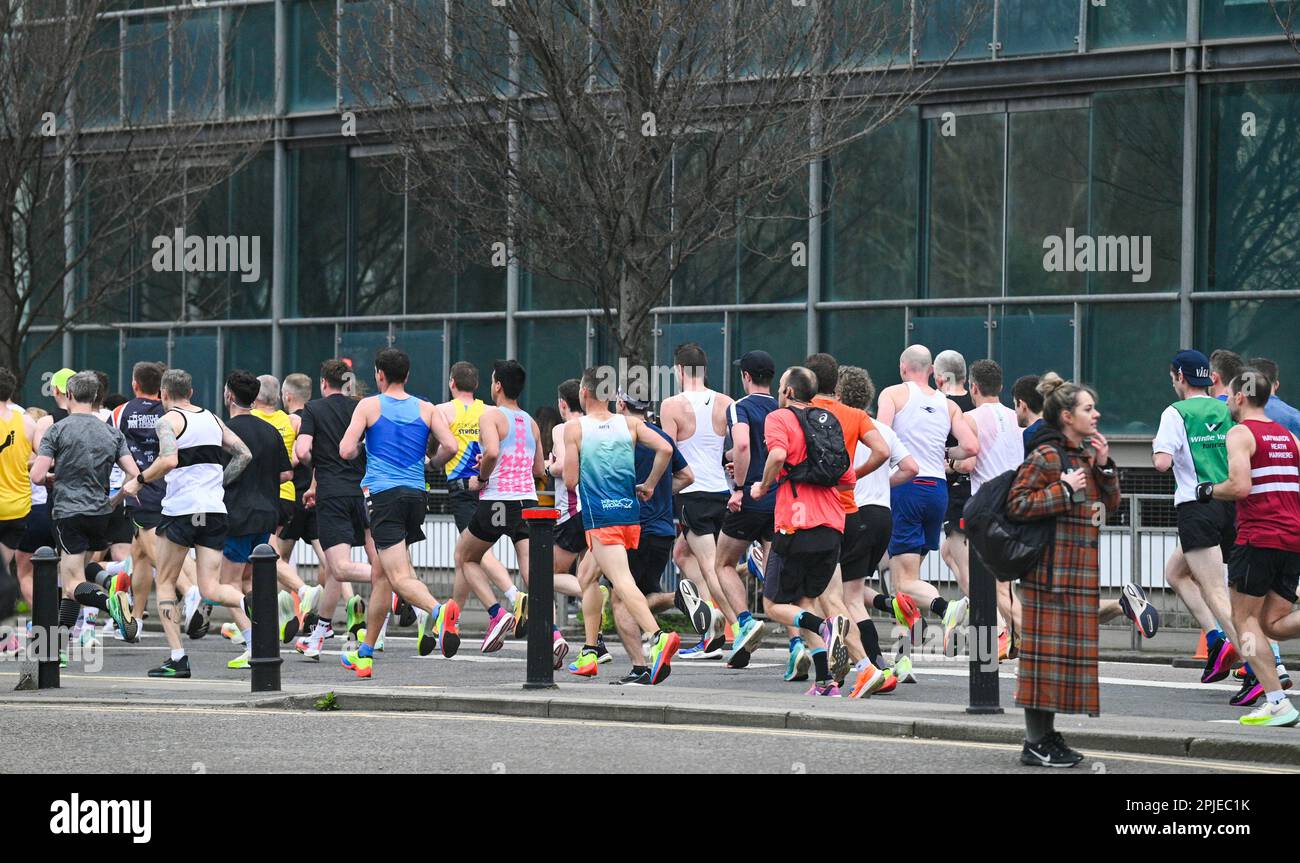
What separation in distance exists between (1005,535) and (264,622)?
5.15 metres

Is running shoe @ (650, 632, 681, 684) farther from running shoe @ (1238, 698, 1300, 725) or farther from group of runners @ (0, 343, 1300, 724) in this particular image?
running shoe @ (1238, 698, 1300, 725)

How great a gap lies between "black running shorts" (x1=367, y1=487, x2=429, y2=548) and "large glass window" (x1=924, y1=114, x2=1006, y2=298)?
32.0ft

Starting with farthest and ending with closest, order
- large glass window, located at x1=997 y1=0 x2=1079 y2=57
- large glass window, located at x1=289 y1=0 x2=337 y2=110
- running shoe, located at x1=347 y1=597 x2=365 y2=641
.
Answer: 1. large glass window, located at x1=289 y1=0 x2=337 y2=110
2. large glass window, located at x1=997 y1=0 x2=1079 y2=57
3. running shoe, located at x1=347 y1=597 x2=365 y2=641

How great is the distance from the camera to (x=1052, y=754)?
30.6ft

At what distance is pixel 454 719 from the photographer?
37.8 feet

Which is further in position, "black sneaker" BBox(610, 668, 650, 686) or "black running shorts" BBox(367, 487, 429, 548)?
"black running shorts" BBox(367, 487, 429, 548)

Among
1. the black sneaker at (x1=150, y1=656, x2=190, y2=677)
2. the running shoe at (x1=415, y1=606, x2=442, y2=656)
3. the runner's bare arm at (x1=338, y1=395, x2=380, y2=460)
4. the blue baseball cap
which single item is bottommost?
the black sneaker at (x1=150, y1=656, x2=190, y2=677)

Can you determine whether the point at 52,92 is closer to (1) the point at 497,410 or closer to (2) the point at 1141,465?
(1) the point at 497,410

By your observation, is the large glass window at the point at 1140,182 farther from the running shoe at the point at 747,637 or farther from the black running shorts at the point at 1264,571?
the black running shorts at the point at 1264,571

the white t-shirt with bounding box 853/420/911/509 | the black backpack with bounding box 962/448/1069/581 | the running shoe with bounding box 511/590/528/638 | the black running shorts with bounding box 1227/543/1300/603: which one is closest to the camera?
the black backpack with bounding box 962/448/1069/581

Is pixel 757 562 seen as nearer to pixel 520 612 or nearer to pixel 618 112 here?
pixel 520 612

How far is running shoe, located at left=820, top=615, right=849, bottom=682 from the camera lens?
40.1ft

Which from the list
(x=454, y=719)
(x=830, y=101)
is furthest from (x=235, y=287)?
(x=454, y=719)

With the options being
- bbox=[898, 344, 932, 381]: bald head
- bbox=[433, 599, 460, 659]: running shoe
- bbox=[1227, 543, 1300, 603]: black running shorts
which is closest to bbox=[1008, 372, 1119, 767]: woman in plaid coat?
bbox=[1227, 543, 1300, 603]: black running shorts
